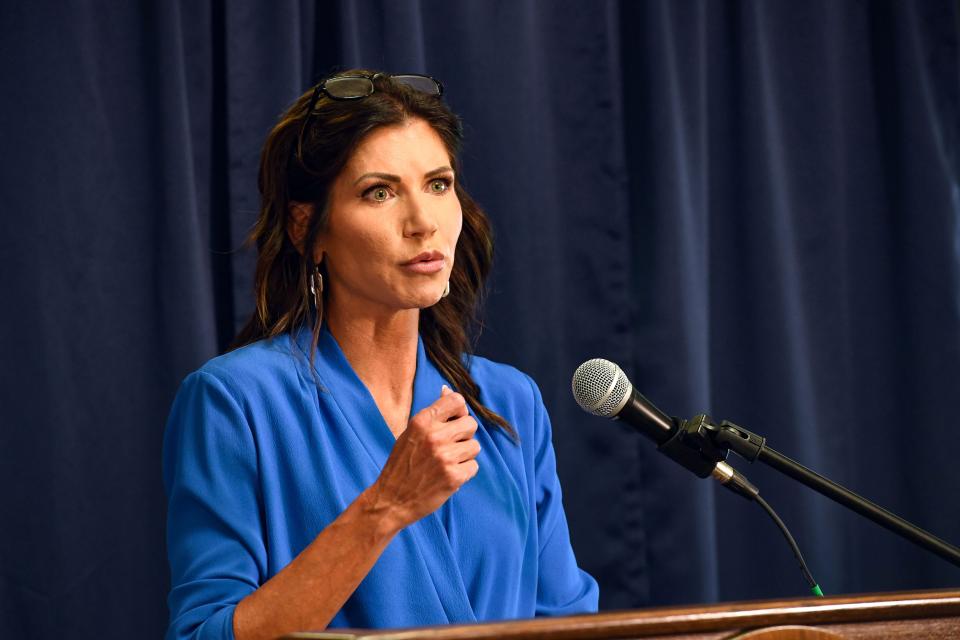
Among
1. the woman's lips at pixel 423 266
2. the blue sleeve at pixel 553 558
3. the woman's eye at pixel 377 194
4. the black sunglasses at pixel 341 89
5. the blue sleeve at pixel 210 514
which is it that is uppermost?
the black sunglasses at pixel 341 89

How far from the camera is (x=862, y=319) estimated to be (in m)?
2.73

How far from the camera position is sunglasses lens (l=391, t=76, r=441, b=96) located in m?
1.65

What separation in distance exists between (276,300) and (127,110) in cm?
67

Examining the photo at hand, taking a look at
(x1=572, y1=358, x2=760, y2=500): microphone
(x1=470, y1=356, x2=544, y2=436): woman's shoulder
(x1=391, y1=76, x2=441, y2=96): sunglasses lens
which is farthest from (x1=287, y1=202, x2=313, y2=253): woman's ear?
(x1=572, y1=358, x2=760, y2=500): microphone

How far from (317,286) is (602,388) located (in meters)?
0.57

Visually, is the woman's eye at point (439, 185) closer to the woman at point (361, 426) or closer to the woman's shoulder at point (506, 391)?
the woman at point (361, 426)

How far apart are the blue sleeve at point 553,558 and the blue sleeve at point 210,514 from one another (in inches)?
19.0

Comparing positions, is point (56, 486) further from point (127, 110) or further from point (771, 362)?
point (771, 362)

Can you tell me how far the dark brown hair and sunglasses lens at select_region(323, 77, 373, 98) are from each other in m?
0.01

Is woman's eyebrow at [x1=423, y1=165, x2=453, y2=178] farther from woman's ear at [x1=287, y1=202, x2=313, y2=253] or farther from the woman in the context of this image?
woman's ear at [x1=287, y1=202, x2=313, y2=253]

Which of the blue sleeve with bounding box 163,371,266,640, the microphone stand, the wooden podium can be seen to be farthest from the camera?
the blue sleeve with bounding box 163,371,266,640

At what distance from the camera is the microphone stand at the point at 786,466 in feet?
3.93

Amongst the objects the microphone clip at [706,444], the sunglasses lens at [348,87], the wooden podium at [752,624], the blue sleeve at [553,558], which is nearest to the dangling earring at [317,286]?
the sunglasses lens at [348,87]

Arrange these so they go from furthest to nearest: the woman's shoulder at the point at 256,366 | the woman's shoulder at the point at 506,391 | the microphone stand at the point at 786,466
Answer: the woman's shoulder at the point at 506,391
the woman's shoulder at the point at 256,366
the microphone stand at the point at 786,466
